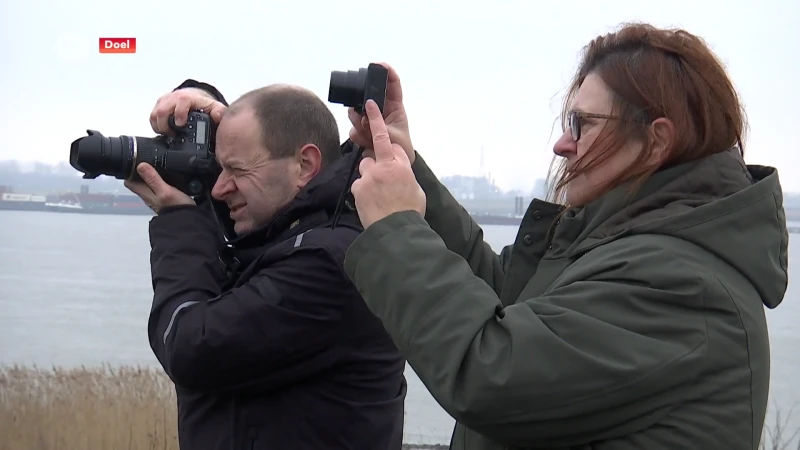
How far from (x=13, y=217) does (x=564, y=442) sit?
4829mm

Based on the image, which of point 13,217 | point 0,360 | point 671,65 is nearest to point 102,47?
point 0,360

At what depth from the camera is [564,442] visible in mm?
1039

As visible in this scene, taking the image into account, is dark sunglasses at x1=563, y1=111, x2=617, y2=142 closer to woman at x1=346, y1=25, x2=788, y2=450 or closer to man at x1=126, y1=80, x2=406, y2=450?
woman at x1=346, y1=25, x2=788, y2=450

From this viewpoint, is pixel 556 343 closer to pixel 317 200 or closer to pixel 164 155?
pixel 317 200

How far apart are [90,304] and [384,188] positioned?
16.1ft

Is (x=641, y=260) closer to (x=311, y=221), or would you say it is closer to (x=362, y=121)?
(x=362, y=121)

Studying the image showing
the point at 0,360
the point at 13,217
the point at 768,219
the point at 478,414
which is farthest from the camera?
the point at 13,217

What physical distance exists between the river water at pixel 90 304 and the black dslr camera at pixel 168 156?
224 centimetres

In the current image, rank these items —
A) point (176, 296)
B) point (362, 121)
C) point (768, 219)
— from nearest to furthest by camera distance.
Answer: point (768, 219), point (362, 121), point (176, 296)

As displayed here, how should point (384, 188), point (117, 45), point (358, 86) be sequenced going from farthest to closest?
point (117, 45), point (358, 86), point (384, 188)

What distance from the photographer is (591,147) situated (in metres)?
1.23

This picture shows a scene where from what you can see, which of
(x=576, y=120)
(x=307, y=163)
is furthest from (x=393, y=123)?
(x=576, y=120)

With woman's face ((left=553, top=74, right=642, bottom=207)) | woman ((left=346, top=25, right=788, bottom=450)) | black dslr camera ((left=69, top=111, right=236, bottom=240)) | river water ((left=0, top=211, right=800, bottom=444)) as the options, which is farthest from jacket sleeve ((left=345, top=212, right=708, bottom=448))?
river water ((left=0, top=211, right=800, bottom=444))

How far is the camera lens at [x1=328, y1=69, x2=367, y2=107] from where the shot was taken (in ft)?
4.61
